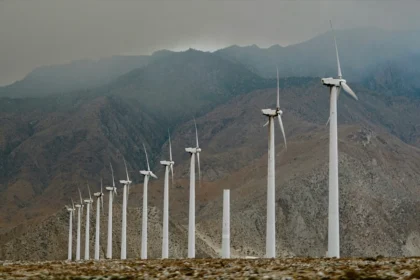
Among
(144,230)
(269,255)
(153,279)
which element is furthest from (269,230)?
(144,230)

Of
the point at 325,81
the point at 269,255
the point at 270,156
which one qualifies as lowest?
the point at 269,255

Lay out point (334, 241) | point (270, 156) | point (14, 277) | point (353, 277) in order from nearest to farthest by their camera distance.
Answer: point (353, 277)
point (14, 277)
point (334, 241)
point (270, 156)

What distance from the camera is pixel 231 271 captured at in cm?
4197

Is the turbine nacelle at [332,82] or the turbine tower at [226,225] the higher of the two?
the turbine nacelle at [332,82]

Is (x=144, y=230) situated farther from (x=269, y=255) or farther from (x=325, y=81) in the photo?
(x=325, y=81)

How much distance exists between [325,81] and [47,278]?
35.7m

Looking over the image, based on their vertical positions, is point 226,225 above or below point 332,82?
below

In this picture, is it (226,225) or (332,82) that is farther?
(226,225)

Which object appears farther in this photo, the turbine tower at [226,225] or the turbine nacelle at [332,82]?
the turbine tower at [226,225]

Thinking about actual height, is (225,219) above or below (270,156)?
below

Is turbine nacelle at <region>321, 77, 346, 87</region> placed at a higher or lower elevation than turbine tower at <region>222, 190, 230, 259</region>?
higher

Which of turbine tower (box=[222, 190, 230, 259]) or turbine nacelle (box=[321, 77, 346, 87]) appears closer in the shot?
turbine nacelle (box=[321, 77, 346, 87])

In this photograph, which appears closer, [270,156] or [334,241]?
[334,241]

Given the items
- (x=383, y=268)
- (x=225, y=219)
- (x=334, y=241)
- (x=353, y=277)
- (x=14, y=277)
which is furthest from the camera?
(x=225, y=219)
